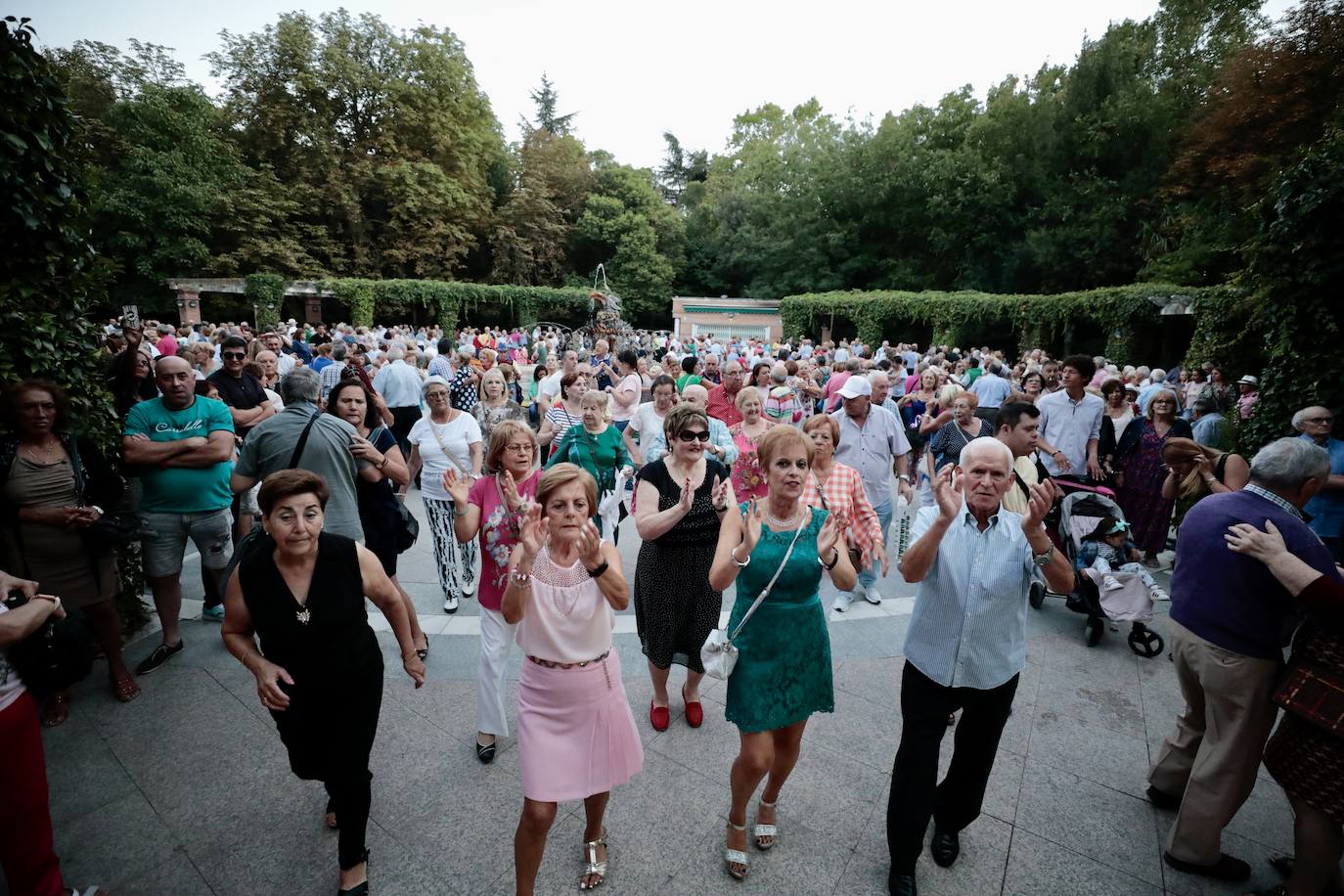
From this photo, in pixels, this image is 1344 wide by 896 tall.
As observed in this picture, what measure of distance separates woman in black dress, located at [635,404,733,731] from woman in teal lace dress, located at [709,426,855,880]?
2.89ft

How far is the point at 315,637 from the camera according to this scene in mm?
2488

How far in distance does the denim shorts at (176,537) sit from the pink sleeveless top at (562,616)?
3.32 m

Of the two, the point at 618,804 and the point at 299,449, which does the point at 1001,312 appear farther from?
the point at 299,449

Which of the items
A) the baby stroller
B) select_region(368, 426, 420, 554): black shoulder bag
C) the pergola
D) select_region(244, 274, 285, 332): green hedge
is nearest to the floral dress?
select_region(368, 426, 420, 554): black shoulder bag

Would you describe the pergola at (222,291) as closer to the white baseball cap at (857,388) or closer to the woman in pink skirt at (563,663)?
the white baseball cap at (857,388)

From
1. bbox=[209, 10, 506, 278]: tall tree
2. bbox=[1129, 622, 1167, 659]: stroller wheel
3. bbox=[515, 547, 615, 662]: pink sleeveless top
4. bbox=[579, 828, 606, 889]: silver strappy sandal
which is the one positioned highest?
bbox=[209, 10, 506, 278]: tall tree

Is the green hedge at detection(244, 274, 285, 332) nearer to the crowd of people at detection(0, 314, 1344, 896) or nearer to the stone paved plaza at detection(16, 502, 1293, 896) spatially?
the crowd of people at detection(0, 314, 1344, 896)

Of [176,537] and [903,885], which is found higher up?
[176,537]

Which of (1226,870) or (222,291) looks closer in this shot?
(1226,870)

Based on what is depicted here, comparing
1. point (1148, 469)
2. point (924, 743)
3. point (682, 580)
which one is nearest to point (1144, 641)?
point (1148, 469)

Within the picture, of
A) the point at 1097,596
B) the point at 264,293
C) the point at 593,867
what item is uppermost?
the point at 264,293

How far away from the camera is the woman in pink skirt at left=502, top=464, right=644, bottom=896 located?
94.4 inches

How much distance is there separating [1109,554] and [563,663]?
172 inches

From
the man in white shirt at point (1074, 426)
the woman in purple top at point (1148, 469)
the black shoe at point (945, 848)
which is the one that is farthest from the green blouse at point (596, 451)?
the woman in purple top at point (1148, 469)
